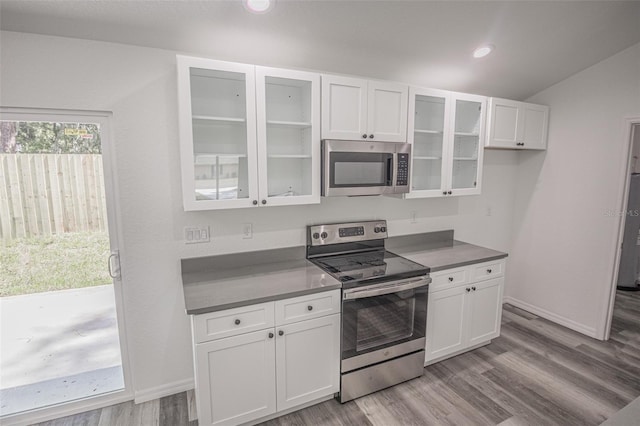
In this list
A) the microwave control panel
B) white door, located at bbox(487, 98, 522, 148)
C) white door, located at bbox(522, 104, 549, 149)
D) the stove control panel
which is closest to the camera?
the microwave control panel

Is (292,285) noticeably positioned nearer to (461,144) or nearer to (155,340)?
(155,340)

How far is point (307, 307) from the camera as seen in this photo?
2.04m

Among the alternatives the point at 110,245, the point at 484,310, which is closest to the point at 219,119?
the point at 110,245

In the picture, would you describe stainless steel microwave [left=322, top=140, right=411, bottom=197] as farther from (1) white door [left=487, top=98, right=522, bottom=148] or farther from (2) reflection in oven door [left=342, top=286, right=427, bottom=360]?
(1) white door [left=487, top=98, right=522, bottom=148]

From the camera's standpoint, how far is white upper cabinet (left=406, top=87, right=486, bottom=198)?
Answer: 106 inches

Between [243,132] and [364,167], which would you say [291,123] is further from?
[364,167]

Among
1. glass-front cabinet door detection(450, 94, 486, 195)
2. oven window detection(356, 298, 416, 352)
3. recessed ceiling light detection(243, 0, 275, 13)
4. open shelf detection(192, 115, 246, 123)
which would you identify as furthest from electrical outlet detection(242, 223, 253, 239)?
glass-front cabinet door detection(450, 94, 486, 195)

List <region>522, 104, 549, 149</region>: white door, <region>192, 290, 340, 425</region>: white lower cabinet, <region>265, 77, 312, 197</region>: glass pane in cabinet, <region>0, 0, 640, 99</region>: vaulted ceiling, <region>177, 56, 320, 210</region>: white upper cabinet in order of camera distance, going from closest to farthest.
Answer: <region>0, 0, 640, 99</region>: vaulted ceiling, <region>192, 290, 340, 425</region>: white lower cabinet, <region>177, 56, 320, 210</region>: white upper cabinet, <region>265, 77, 312, 197</region>: glass pane in cabinet, <region>522, 104, 549, 149</region>: white door

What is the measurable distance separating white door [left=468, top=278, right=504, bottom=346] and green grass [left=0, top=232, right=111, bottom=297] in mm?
2820

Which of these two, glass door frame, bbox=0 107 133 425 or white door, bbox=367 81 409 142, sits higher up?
white door, bbox=367 81 409 142

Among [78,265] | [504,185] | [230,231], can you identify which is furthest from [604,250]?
[78,265]

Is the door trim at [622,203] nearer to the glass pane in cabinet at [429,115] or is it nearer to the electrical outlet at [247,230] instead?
the glass pane in cabinet at [429,115]

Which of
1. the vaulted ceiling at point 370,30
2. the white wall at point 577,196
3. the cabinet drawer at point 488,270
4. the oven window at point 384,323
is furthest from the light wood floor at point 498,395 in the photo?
the vaulted ceiling at point 370,30

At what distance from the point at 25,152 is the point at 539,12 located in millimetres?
3328
